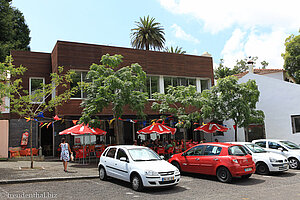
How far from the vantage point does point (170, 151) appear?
671 inches

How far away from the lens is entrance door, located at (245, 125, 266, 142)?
2154cm

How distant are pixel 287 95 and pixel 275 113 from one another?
1.66 m

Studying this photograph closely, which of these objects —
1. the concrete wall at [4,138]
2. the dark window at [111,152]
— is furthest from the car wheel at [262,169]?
the concrete wall at [4,138]

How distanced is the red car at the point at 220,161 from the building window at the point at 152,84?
925 cm

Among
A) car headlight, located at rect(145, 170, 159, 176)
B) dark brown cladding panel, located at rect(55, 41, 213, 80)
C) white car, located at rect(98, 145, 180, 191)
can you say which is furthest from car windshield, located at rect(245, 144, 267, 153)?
dark brown cladding panel, located at rect(55, 41, 213, 80)

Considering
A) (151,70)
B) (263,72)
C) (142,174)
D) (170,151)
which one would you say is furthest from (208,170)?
(263,72)

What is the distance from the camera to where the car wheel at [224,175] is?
10.0 meters

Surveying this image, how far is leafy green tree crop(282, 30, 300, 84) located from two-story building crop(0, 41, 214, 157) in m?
8.26

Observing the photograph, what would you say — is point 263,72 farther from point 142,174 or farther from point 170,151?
point 142,174

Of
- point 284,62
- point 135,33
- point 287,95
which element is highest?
point 135,33

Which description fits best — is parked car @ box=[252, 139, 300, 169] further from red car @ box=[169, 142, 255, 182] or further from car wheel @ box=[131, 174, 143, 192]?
car wheel @ box=[131, 174, 143, 192]

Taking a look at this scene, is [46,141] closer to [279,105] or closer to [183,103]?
[183,103]

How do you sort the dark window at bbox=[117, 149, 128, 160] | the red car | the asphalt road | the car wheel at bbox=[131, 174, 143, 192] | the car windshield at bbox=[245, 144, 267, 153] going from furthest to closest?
the car windshield at bbox=[245, 144, 267, 153] → the red car → the dark window at bbox=[117, 149, 128, 160] → the car wheel at bbox=[131, 174, 143, 192] → the asphalt road

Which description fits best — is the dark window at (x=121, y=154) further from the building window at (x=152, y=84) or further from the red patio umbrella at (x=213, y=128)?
the building window at (x=152, y=84)
